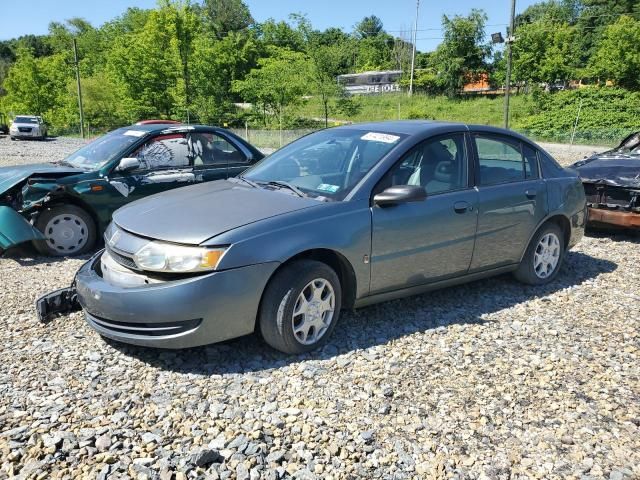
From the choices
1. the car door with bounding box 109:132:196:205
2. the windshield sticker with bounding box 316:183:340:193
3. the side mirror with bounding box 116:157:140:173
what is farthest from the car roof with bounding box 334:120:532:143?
the side mirror with bounding box 116:157:140:173

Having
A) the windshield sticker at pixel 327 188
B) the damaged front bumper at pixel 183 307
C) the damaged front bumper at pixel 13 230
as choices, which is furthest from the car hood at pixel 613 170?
the damaged front bumper at pixel 13 230

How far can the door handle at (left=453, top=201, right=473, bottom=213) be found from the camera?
4.55 m

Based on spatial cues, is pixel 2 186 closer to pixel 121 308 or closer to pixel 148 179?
pixel 148 179

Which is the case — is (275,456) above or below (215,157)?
below

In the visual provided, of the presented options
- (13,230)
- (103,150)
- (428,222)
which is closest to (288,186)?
(428,222)

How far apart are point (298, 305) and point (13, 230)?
4.00m

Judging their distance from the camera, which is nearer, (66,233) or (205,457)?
(205,457)

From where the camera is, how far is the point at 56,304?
4344 millimetres

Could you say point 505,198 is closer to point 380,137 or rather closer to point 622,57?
point 380,137

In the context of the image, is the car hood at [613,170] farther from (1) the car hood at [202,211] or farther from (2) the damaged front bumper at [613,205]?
(1) the car hood at [202,211]

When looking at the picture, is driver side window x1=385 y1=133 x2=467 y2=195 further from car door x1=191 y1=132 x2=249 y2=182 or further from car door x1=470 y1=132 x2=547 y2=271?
car door x1=191 y1=132 x2=249 y2=182

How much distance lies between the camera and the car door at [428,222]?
412 centimetres

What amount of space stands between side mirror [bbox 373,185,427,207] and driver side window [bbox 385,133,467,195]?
0.20 meters

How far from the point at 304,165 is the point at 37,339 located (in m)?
2.50
